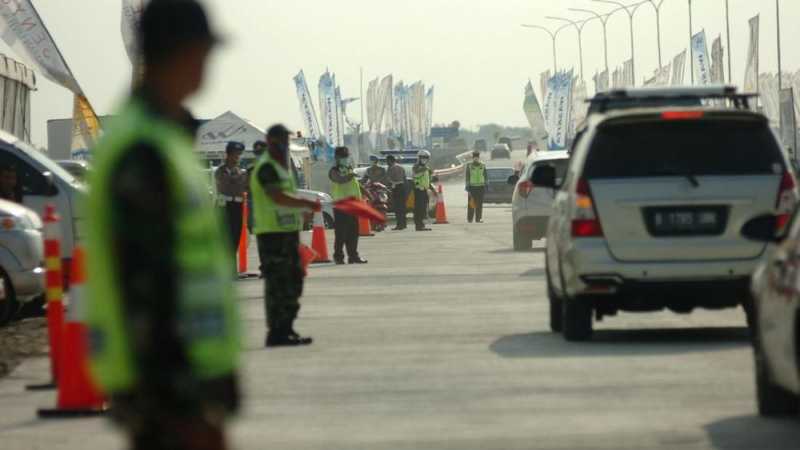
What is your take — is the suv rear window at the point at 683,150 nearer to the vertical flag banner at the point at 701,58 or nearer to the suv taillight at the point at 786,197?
the suv taillight at the point at 786,197

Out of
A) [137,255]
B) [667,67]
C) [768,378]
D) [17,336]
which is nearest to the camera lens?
[137,255]

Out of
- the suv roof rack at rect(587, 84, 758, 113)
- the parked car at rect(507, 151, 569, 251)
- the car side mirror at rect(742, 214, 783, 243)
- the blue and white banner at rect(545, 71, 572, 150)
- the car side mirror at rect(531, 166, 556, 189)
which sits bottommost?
the parked car at rect(507, 151, 569, 251)

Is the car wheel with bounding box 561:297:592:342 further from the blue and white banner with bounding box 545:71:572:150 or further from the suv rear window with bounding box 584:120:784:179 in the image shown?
the blue and white banner with bounding box 545:71:572:150

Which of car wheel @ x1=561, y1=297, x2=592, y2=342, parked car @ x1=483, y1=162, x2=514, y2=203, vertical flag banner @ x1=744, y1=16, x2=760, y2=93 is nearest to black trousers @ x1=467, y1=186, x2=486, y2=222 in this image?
vertical flag banner @ x1=744, y1=16, x2=760, y2=93

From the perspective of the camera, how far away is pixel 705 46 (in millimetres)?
81375

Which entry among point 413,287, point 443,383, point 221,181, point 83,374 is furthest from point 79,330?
point 221,181

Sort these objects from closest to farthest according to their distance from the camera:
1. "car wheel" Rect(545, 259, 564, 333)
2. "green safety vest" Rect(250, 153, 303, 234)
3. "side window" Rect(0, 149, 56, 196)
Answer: "green safety vest" Rect(250, 153, 303, 234)
"car wheel" Rect(545, 259, 564, 333)
"side window" Rect(0, 149, 56, 196)

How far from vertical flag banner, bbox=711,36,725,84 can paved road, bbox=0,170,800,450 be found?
2305 inches

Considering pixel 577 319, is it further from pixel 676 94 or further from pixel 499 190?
pixel 499 190

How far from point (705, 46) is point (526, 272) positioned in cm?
5679

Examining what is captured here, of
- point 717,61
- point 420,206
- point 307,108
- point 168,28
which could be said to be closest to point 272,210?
point 168,28

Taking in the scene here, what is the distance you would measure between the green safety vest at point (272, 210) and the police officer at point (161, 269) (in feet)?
35.8

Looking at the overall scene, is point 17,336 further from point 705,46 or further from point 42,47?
point 705,46

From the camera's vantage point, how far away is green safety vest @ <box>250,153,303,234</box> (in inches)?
631
